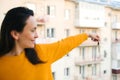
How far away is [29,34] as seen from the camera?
44.4 inches

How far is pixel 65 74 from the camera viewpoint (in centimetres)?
1022

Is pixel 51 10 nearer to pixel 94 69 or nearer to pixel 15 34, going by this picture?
pixel 94 69

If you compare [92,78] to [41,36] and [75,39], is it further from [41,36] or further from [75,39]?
[75,39]

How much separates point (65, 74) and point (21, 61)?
915 cm

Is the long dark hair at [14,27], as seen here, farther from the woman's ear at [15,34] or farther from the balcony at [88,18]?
the balcony at [88,18]

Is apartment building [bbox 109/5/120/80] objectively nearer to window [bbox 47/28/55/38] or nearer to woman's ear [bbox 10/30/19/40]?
window [bbox 47/28/55/38]

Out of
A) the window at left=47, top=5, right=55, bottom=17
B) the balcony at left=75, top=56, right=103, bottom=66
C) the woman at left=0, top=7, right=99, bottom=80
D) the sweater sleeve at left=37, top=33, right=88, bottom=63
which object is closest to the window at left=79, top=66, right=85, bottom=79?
the balcony at left=75, top=56, right=103, bottom=66

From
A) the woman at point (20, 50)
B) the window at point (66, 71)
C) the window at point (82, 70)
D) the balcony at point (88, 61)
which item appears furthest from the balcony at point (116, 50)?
the woman at point (20, 50)

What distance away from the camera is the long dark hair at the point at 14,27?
44.3 inches

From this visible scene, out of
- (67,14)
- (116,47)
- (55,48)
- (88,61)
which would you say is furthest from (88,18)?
(55,48)

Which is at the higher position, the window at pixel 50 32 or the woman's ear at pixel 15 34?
the woman's ear at pixel 15 34

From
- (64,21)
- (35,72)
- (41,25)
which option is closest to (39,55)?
(35,72)

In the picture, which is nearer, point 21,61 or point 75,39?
point 21,61

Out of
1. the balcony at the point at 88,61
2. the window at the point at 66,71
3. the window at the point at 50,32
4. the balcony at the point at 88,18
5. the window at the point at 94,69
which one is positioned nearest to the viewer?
the window at the point at 50,32
